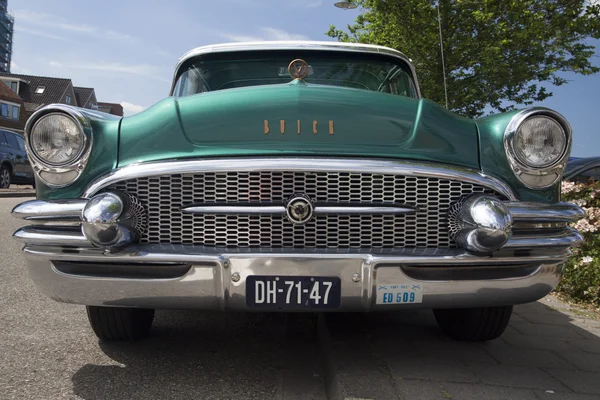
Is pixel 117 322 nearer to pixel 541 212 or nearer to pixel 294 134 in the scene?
pixel 294 134

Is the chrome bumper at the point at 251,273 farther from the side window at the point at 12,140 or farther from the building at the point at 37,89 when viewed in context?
the building at the point at 37,89

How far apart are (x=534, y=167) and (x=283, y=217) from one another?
1070 mm

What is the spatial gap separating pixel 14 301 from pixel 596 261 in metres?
4.10

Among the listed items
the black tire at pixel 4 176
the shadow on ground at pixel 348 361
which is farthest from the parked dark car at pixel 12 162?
the shadow on ground at pixel 348 361

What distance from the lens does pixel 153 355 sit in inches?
105

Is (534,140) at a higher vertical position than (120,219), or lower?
higher

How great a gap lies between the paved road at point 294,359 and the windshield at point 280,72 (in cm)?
142

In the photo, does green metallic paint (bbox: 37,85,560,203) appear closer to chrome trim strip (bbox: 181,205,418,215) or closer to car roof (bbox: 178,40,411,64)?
chrome trim strip (bbox: 181,205,418,215)

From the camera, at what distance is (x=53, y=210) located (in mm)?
2176

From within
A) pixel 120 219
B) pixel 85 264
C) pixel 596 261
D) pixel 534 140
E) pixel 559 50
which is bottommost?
pixel 596 261

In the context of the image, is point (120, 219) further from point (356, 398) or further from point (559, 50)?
point (559, 50)

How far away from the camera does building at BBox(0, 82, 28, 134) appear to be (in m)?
35.9

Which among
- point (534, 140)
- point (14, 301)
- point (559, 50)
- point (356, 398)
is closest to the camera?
point (356, 398)

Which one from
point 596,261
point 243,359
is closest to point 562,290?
point 596,261
